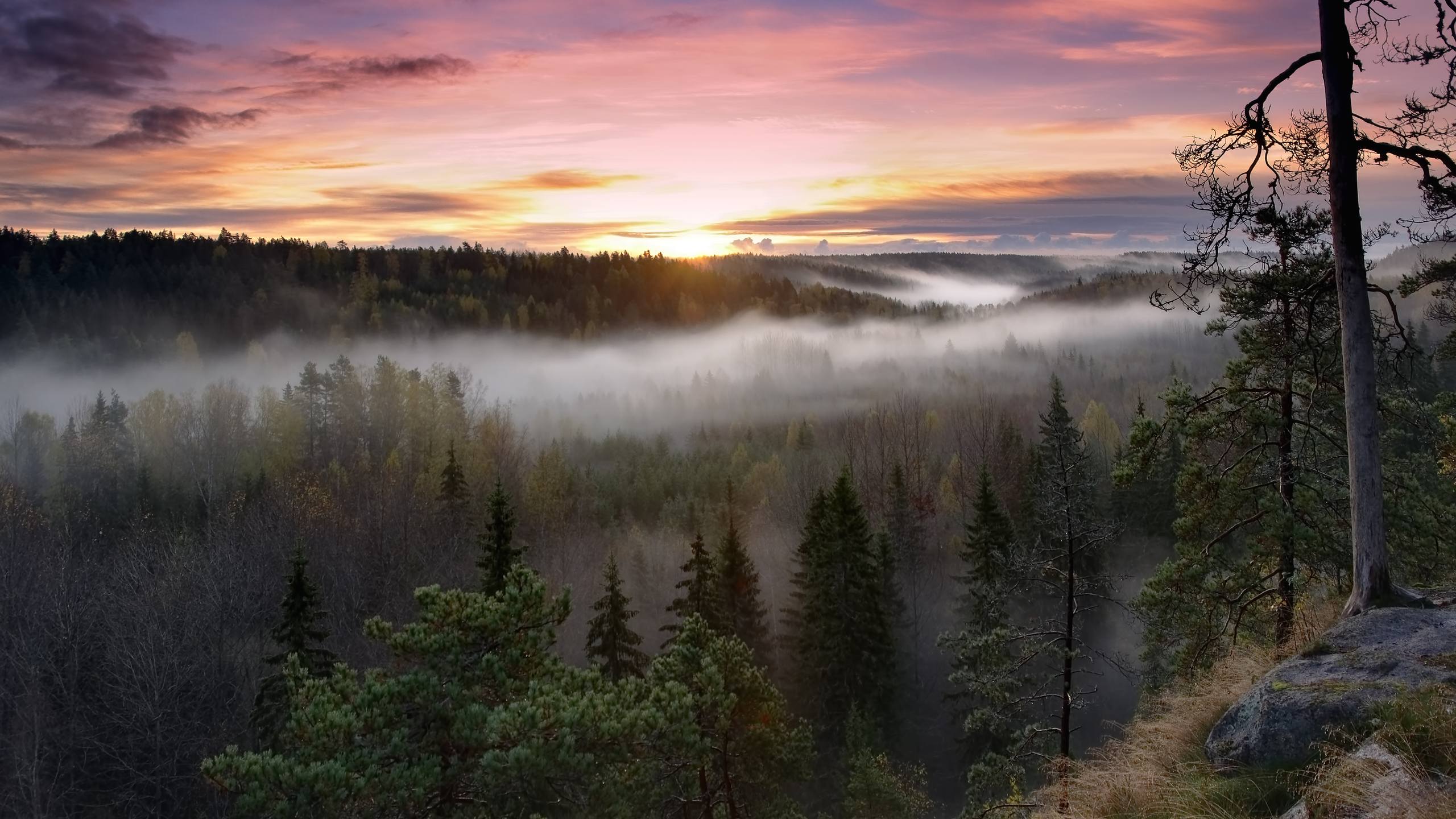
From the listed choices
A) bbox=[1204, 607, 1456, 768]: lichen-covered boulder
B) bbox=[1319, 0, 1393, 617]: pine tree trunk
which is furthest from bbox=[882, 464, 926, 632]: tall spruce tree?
bbox=[1204, 607, 1456, 768]: lichen-covered boulder

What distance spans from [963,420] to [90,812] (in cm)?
9753

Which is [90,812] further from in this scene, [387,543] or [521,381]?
[521,381]

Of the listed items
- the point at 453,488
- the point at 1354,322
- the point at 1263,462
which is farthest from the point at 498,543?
the point at 1354,322

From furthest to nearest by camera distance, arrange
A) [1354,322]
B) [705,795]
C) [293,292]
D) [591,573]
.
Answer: [293,292] < [591,573] < [705,795] < [1354,322]

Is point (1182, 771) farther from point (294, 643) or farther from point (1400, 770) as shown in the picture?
point (294, 643)

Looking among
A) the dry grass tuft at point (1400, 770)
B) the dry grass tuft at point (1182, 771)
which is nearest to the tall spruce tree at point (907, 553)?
the dry grass tuft at point (1182, 771)

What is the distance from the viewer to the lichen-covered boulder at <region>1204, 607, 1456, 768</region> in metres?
7.90

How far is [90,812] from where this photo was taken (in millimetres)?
30141

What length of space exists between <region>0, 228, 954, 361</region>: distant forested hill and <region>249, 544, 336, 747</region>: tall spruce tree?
10843cm

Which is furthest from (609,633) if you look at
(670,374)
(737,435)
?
(670,374)

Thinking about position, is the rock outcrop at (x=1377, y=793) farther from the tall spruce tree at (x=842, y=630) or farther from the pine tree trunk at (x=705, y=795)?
the tall spruce tree at (x=842, y=630)

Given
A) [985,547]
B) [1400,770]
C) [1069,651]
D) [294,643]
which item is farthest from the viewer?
[985,547]

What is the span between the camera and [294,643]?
2409 cm

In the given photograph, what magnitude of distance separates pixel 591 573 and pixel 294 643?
113ft
